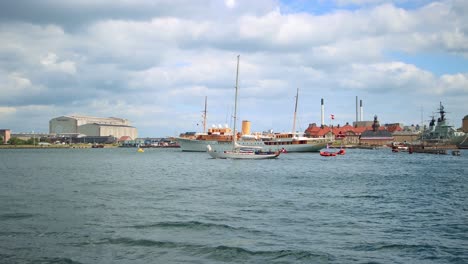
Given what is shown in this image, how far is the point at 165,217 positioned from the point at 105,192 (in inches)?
532

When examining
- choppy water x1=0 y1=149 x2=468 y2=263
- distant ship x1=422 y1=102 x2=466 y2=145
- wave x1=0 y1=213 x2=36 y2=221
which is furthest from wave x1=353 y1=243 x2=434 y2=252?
distant ship x1=422 y1=102 x2=466 y2=145

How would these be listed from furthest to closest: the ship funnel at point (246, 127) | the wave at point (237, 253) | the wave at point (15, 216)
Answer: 1. the ship funnel at point (246, 127)
2. the wave at point (15, 216)
3. the wave at point (237, 253)

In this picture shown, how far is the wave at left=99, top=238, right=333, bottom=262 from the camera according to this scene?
17.2 m

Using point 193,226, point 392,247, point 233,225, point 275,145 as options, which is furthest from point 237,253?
point 275,145

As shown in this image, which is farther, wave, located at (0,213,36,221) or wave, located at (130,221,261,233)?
wave, located at (0,213,36,221)

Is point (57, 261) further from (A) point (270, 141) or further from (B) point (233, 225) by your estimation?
(A) point (270, 141)

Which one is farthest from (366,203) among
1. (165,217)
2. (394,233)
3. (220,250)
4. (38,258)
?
(38,258)

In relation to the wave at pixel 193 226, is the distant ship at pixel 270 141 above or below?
above

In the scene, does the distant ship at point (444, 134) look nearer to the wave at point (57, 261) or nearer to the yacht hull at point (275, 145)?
the yacht hull at point (275, 145)

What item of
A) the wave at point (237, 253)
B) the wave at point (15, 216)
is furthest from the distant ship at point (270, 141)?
the wave at point (237, 253)

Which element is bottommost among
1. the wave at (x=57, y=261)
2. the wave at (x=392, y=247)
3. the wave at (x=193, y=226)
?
the wave at (x=57, y=261)

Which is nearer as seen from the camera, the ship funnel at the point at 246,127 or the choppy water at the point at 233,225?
the choppy water at the point at 233,225

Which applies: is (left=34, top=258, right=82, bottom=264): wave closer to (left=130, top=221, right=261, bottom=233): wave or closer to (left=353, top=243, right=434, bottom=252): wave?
(left=130, top=221, right=261, bottom=233): wave

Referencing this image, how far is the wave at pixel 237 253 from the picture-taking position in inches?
675
